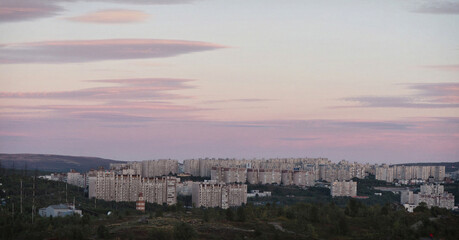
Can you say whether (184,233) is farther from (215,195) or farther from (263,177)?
(263,177)

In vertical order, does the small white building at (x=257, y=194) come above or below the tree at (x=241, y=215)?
below

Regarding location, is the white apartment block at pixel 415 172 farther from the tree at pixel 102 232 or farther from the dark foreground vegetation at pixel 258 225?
the tree at pixel 102 232

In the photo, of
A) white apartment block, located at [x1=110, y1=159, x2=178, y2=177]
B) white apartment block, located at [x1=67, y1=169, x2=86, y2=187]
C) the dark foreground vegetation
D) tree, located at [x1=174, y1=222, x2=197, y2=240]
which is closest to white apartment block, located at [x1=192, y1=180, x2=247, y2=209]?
white apartment block, located at [x1=67, y1=169, x2=86, y2=187]

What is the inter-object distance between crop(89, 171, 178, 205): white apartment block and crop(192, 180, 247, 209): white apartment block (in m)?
2.80

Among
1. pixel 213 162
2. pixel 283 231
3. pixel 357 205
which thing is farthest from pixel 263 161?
pixel 283 231

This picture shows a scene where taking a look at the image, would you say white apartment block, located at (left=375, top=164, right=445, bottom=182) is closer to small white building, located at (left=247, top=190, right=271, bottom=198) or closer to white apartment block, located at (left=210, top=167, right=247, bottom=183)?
white apartment block, located at (left=210, top=167, right=247, bottom=183)

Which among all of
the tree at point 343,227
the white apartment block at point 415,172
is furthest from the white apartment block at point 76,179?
the white apartment block at point 415,172

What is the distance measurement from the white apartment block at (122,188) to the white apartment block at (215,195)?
9.17 feet

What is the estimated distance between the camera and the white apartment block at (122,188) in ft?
171

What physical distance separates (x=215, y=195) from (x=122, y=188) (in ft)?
25.6

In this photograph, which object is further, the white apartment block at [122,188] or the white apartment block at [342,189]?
the white apartment block at [342,189]

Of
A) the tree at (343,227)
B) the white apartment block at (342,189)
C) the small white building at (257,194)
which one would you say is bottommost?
the small white building at (257,194)

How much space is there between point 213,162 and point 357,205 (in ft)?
172

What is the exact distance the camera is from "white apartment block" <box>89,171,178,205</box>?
52.2 meters
